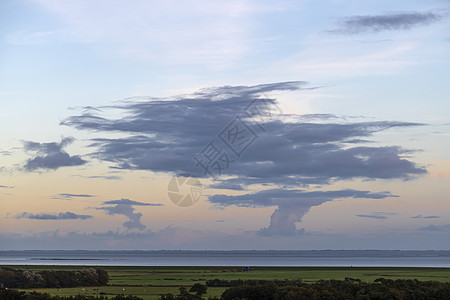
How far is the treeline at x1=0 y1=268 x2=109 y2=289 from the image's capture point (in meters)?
120

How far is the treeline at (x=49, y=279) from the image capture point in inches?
4722

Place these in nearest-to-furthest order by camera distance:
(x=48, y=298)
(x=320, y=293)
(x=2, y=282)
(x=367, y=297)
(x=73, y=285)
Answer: (x=367, y=297) < (x=320, y=293) < (x=48, y=298) < (x=2, y=282) < (x=73, y=285)

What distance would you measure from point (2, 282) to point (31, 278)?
20.8 ft

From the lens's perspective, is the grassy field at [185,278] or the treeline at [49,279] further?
the treeline at [49,279]

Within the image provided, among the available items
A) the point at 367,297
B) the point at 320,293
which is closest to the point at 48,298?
the point at 320,293

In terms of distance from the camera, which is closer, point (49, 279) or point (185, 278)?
point (49, 279)

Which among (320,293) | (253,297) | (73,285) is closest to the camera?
(320,293)

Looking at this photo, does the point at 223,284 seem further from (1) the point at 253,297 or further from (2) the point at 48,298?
(2) the point at 48,298

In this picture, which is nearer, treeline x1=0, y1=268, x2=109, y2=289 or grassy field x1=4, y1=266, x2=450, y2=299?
grassy field x1=4, y1=266, x2=450, y2=299

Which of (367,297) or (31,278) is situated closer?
(367,297)

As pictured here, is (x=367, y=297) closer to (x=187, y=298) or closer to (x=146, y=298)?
(x=187, y=298)

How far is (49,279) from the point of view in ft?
411

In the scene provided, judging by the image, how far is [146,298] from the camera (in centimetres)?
8188

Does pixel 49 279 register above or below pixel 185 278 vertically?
above
